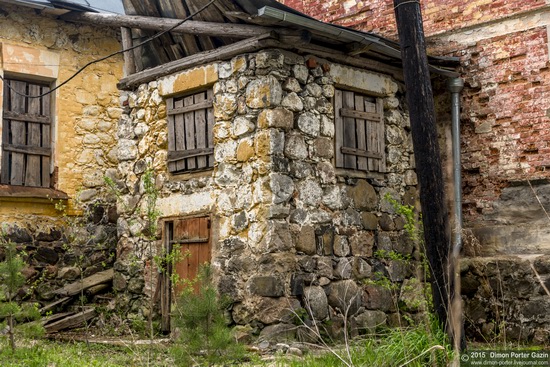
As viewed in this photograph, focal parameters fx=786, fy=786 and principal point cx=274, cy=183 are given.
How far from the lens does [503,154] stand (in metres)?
9.73

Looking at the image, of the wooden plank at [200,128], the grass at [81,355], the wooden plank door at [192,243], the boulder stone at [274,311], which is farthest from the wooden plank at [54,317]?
the boulder stone at [274,311]

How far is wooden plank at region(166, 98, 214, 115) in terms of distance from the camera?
9.21m

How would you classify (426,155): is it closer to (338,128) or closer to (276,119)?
(276,119)

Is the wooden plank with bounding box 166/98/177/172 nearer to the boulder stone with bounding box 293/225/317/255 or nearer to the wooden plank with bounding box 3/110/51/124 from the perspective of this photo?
the boulder stone with bounding box 293/225/317/255

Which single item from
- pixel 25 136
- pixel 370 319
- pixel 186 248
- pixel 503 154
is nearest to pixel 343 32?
pixel 503 154

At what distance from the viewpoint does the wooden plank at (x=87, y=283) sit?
10297mm

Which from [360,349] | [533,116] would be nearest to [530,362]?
[360,349]

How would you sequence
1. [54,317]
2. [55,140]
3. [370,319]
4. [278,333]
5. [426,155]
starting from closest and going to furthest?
1. [426,155]
2. [278,333]
3. [370,319]
4. [54,317]
5. [55,140]

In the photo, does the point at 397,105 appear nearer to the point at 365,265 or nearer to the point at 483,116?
the point at 483,116

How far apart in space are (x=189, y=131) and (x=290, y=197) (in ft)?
5.62

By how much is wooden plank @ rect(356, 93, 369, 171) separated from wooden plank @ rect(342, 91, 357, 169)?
6 centimetres

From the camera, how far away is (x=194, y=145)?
9.41 metres

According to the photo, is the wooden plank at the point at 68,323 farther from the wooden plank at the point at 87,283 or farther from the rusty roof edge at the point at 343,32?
the rusty roof edge at the point at 343,32

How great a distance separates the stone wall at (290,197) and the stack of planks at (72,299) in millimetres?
848
